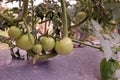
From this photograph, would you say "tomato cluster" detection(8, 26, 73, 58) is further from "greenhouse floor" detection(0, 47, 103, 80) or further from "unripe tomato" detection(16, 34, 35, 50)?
"greenhouse floor" detection(0, 47, 103, 80)

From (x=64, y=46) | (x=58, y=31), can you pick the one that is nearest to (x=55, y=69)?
(x=58, y=31)

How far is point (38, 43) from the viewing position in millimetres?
544

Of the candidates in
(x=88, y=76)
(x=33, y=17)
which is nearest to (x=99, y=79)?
(x=88, y=76)

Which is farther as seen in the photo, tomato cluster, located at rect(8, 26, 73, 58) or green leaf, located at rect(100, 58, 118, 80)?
green leaf, located at rect(100, 58, 118, 80)

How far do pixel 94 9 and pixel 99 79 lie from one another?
0.67ft

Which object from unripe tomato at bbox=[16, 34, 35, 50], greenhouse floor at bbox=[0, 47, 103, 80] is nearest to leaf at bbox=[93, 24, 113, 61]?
unripe tomato at bbox=[16, 34, 35, 50]

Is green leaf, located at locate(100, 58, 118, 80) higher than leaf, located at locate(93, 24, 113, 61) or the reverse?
the reverse

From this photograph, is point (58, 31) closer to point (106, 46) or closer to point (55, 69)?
point (55, 69)

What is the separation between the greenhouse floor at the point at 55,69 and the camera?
67cm

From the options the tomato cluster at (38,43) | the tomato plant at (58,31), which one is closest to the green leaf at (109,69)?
the tomato plant at (58,31)

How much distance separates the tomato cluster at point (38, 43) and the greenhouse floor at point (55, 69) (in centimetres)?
15

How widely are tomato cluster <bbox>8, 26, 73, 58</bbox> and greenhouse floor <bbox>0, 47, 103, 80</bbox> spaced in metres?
0.15

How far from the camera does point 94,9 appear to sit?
701mm

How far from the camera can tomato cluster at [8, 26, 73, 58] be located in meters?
0.51
